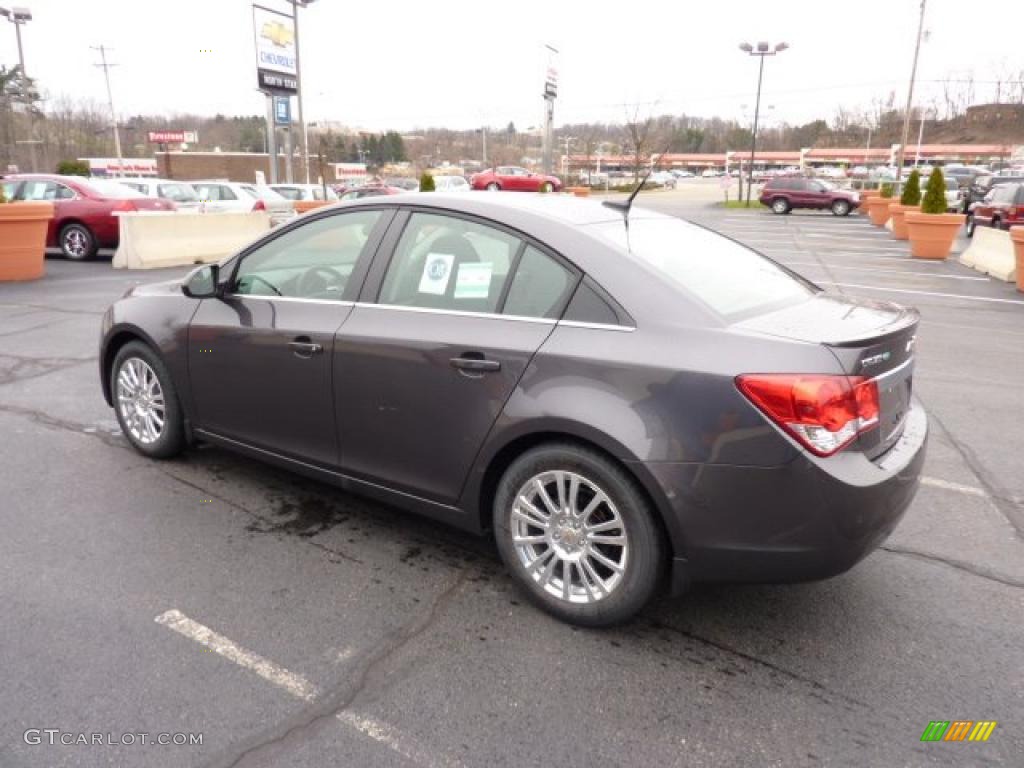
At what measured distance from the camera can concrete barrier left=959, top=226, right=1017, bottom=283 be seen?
43.9 ft

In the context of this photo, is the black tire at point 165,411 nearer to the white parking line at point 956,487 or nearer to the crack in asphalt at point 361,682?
the crack in asphalt at point 361,682

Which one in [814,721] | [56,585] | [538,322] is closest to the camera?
[814,721]

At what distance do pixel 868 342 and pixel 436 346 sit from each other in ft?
5.32

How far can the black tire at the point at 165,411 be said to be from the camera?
437cm

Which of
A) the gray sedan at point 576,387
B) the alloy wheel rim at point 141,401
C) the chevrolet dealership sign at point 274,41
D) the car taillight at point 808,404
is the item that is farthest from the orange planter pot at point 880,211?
the car taillight at point 808,404

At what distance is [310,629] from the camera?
2932mm

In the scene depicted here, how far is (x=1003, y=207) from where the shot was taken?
2028 centimetres

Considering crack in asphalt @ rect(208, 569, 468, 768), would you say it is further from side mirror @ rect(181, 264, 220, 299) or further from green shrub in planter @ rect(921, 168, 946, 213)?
green shrub in planter @ rect(921, 168, 946, 213)

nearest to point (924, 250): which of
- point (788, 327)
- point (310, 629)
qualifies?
point (788, 327)

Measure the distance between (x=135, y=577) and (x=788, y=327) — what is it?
287 centimetres

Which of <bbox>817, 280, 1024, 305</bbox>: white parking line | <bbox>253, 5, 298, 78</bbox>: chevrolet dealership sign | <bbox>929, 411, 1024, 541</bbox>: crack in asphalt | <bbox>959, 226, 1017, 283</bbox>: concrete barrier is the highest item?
<bbox>253, 5, 298, 78</bbox>: chevrolet dealership sign

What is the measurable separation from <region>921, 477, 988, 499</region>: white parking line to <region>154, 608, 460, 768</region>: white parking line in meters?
3.34

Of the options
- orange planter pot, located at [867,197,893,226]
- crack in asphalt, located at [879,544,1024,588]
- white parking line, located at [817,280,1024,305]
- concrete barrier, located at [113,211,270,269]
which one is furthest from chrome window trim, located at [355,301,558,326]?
orange planter pot, located at [867,197,893,226]

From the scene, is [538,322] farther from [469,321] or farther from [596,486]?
[596,486]
